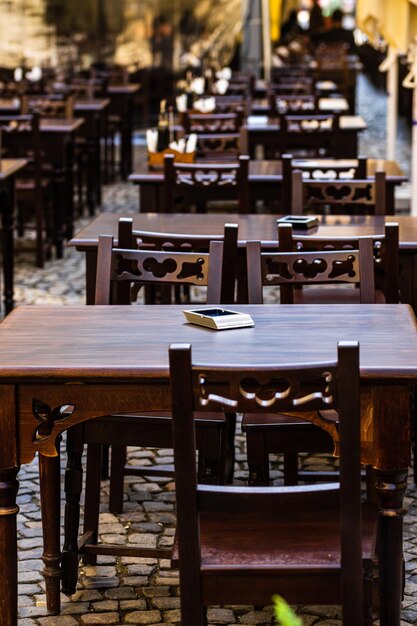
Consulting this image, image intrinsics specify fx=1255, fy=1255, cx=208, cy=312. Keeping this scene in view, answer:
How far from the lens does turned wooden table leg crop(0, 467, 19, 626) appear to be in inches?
118

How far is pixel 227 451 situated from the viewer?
12.6ft

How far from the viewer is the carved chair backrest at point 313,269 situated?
3.69 m

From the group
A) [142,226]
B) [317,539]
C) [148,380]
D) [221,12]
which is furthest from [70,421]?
[221,12]

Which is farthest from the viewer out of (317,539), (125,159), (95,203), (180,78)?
(180,78)

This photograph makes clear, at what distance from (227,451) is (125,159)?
30.8ft

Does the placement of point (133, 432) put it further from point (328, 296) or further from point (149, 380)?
point (328, 296)

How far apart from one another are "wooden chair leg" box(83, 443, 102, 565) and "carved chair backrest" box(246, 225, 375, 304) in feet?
2.24

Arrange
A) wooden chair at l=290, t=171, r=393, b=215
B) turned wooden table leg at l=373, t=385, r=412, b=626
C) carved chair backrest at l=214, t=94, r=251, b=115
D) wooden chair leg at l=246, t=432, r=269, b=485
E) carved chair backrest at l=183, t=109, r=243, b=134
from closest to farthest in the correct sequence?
1. turned wooden table leg at l=373, t=385, r=412, b=626
2. wooden chair leg at l=246, t=432, r=269, b=485
3. wooden chair at l=290, t=171, r=393, b=215
4. carved chair backrest at l=183, t=109, r=243, b=134
5. carved chair backrest at l=214, t=94, r=251, b=115

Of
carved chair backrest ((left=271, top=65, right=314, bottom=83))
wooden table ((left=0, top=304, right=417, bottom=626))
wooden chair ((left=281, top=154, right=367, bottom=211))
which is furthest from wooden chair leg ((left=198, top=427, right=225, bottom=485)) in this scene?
carved chair backrest ((left=271, top=65, right=314, bottom=83))

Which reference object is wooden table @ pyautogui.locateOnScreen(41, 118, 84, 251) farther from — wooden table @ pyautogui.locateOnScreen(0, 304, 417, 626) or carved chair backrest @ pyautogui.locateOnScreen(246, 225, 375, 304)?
wooden table @ pyautogui.locateOnScreen(0, 304, 417, 626)

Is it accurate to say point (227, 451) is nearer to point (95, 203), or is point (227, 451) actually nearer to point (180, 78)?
point (95, 203)

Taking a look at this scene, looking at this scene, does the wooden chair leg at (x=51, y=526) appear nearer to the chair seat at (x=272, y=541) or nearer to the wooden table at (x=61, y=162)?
the chair seat at (x=272, y=541)

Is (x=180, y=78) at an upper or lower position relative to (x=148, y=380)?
upper

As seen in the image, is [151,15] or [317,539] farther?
[151,15]
